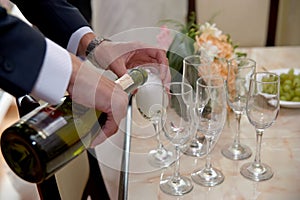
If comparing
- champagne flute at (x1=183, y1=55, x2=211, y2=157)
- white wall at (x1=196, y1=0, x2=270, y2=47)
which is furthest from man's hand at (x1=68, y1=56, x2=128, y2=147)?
white wall at (x1=196, y1=0, x2=270, y2=47)

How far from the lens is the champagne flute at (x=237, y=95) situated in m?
1.29

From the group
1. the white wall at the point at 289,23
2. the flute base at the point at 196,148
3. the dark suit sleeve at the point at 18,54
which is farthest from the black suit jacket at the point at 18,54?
the white wall at the point at 289,23

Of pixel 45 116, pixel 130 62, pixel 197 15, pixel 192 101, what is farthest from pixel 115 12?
pixel 45 116

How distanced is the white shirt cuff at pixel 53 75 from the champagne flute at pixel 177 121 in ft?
0.90

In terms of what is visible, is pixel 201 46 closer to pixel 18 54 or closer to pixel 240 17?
pixel 18 54

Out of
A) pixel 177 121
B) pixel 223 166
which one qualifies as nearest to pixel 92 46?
pixel 177 121

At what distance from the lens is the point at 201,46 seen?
56.6 inches

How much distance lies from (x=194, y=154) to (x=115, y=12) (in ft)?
7.83

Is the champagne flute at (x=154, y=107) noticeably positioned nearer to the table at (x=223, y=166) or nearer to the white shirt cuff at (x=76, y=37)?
the table at (x=223, y=166)

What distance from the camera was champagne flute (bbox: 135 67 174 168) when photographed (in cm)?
118

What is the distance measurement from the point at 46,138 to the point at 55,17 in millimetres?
649

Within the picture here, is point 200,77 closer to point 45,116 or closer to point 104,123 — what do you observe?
point 104,123

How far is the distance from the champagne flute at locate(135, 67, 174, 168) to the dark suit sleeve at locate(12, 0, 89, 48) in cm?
28

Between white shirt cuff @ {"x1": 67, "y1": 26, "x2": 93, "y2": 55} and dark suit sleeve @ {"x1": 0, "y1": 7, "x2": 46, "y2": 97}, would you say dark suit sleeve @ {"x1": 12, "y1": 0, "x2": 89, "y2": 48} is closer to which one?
white shirt cuff @ {"x1": 67, "y1": 26, "x2": 93, "y2": 55}
